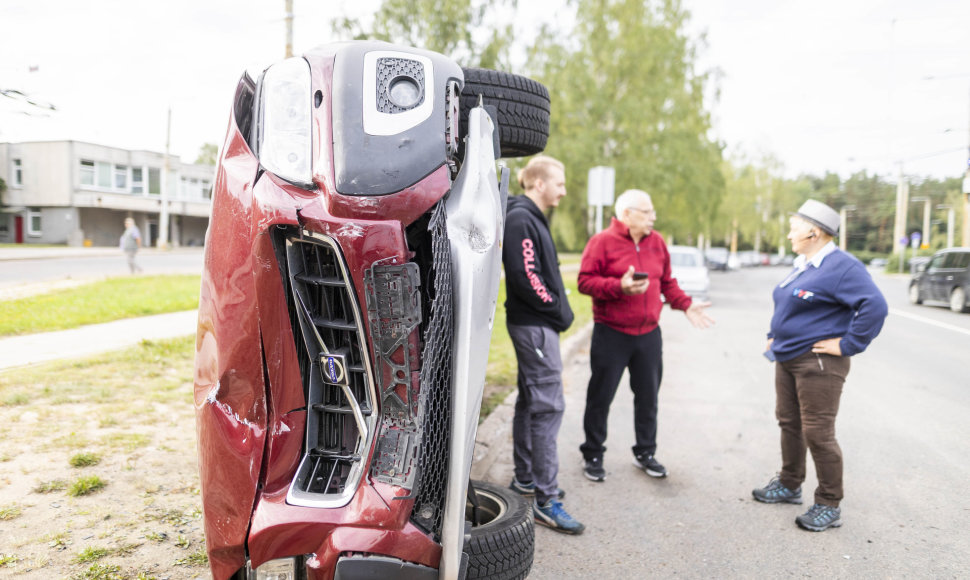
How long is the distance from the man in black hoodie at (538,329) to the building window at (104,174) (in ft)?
149

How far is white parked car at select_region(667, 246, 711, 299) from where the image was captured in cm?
1691

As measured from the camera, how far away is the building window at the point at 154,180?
4624cm

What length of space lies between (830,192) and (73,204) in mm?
92203

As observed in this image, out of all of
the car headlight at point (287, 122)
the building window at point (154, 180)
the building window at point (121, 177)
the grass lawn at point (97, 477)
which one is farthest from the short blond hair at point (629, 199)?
the building window at point (154, 180)

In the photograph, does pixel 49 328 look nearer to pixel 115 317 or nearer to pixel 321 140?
pixel 115 317

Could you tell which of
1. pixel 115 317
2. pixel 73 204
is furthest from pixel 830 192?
pixel 115 317

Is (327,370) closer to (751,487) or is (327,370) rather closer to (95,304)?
(751,487)

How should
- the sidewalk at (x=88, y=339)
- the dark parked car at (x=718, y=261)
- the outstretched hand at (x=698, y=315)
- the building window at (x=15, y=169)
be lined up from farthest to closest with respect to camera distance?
the dark parked car at (x=718, y=261) < the sidewalk at (x=88, y=339) < the building window at (x=15, y=169) < the outstretched hand at (x=698, y=315)

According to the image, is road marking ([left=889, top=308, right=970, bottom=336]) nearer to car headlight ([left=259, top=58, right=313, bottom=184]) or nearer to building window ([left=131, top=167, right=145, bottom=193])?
car headlight ([left=259, top=58, right=313, bottom=184])

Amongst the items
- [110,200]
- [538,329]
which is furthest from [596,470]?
[110,200]

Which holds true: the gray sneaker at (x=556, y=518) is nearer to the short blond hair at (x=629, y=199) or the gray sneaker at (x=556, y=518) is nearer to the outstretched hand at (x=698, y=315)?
the outstretched hand at (x=698, y=315)

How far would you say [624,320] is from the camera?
13.7 ft

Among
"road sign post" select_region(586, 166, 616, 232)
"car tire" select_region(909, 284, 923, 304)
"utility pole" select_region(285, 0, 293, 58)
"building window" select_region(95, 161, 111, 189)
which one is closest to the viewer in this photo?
"utility pole" select_region(285, 0, 293, 58)

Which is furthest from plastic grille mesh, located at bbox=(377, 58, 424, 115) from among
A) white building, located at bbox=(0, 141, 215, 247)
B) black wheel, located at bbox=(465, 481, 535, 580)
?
white building, located at bbox=(0, 141, 215, 247)
